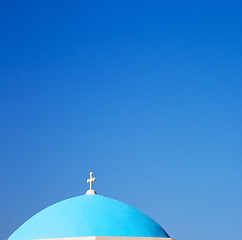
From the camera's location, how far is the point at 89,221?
1307cm

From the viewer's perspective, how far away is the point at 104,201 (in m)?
14.4

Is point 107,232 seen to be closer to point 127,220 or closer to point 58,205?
point 127,220

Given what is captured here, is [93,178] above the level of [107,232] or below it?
above

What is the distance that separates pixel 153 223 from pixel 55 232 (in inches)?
117

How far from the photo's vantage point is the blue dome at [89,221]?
42.1 ft

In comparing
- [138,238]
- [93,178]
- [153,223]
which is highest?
[93,178]

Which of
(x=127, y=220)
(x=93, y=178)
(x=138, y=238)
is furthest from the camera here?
(x=93, y=178)

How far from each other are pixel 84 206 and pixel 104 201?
2.39ft

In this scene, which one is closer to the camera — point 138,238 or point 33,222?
point 138,238

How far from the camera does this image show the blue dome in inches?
506

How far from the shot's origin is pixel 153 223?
47.1ft

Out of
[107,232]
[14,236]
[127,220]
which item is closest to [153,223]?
[127,220]

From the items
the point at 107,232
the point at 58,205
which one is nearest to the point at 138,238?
the point at 107,232

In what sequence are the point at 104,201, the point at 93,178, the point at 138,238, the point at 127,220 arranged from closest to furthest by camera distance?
1. the point at 138,238
2. the point at 127,220
3. the point at 104,201
4. the point at 93,178
